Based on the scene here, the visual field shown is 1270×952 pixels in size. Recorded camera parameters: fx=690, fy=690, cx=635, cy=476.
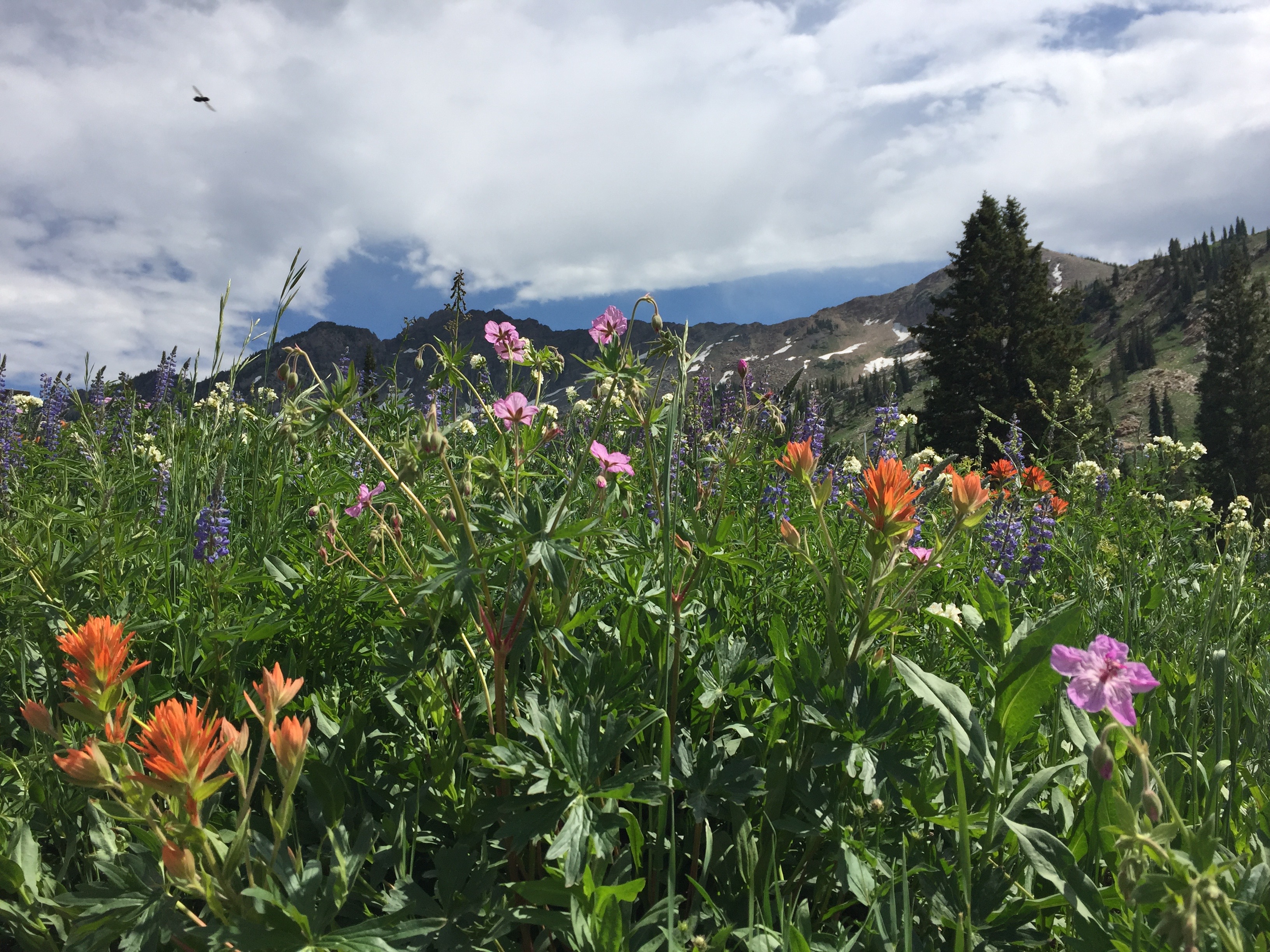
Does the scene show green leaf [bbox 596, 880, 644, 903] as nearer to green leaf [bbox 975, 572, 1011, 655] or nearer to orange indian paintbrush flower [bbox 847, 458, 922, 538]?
orange indian paintbrush flower [bbox 847, 458, 922, 538]

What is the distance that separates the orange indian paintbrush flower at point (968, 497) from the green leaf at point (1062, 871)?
0.62m

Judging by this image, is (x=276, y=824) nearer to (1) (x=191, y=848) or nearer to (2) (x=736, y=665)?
(1) (x=191, y=848)

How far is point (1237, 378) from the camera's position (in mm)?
52125

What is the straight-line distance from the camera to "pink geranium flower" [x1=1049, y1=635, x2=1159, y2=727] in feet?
2.93

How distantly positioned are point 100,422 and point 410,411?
3924mm

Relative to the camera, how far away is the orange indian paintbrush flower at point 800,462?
68.1 inches

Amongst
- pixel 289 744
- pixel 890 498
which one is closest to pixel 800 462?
pixel 890 498

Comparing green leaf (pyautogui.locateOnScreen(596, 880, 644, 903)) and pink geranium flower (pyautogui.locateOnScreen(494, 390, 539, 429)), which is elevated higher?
pink geranium flower (pyautogui.locateOnScreen(494, 390, 539, 429))

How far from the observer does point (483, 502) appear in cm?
174

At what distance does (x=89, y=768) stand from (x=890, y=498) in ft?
4.64

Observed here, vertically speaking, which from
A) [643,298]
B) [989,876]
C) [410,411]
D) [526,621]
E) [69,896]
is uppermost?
[643,298]

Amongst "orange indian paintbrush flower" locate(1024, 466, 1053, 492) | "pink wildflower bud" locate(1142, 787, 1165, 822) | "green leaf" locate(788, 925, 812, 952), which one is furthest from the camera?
"orange indian paintbrush flower" locate(1024, 466, 1053, 492)

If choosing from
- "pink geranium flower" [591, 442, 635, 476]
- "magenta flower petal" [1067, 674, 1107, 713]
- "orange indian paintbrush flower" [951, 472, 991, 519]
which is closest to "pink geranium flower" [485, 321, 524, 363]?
"pink geranium flower" [591, 442, 635, 476]

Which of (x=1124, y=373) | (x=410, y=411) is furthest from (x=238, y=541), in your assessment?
(x=1124, y=373)
